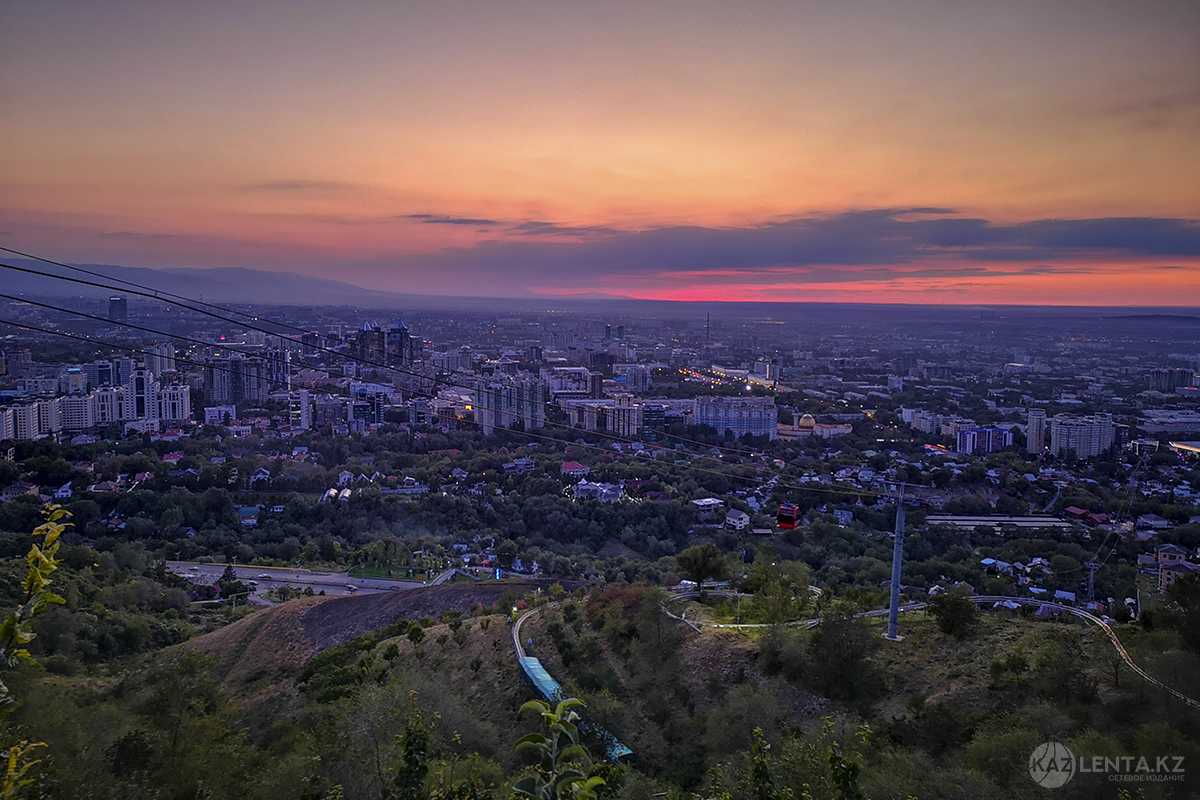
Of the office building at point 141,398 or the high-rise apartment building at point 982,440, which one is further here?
the office building at point 141,398

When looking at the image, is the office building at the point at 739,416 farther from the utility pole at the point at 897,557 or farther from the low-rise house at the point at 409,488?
the utility pole at the point at 897,557

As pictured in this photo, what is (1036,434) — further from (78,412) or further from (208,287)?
(208,287)

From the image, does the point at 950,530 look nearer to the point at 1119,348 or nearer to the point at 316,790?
the point at 316,790

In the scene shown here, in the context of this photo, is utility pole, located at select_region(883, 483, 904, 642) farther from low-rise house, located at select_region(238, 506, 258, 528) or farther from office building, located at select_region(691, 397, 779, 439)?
office building, located at select_region(691, 397, 779, 439)

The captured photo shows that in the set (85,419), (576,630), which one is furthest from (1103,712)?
(85,419)

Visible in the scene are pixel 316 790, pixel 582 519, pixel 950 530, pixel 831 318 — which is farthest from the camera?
pixel 831 318

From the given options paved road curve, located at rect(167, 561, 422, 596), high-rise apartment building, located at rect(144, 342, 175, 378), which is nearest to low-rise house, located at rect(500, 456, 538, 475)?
paved road curve, located at rect(167, 561, 422, 596)

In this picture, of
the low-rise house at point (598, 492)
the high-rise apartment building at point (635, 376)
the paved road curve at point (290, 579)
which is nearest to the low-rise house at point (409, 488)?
the low-rise house at point (598, 492)
